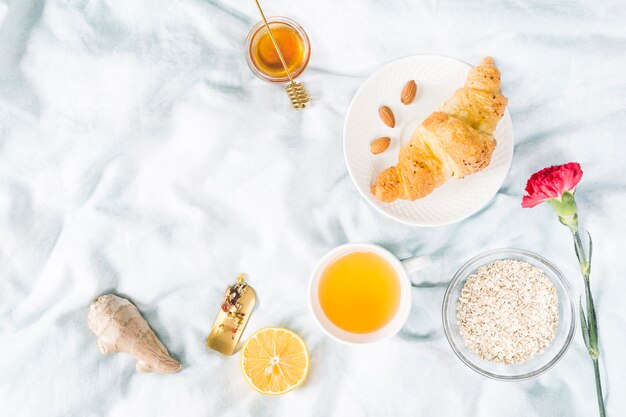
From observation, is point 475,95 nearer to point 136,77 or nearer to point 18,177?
point 136,77

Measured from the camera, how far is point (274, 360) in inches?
50.8

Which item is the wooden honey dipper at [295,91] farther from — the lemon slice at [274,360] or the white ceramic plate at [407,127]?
the lemon slice at [274,360]

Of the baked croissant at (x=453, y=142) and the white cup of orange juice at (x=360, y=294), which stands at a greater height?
Answer: the baked croissant at (x=453, y=142)

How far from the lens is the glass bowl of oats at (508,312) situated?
1.29m

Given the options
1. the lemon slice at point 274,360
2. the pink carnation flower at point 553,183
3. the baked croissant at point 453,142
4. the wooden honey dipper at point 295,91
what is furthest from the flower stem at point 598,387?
the wooden honey dipper at point 295,91

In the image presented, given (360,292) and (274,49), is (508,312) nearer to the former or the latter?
(360,292)

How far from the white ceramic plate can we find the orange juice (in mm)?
134

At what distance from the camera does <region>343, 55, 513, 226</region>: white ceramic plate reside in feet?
4.08

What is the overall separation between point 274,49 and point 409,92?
1.09ft

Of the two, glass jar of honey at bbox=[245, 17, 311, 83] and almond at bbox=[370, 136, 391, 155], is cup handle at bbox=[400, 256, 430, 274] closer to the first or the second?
almond at bbox=[370, 136, 391, 155]

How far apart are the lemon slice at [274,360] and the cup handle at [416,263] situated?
0.29 meters

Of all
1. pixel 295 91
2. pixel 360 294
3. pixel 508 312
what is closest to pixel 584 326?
pixel 508 312

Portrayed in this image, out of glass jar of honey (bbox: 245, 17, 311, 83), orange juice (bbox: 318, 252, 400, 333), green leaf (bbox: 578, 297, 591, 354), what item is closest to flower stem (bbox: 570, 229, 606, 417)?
green leaf (bbox: 578, 297, 591, 354)

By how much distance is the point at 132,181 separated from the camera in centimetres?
135
